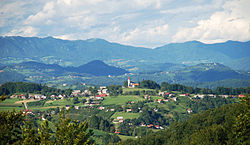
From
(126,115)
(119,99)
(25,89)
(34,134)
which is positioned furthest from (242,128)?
(25,89)

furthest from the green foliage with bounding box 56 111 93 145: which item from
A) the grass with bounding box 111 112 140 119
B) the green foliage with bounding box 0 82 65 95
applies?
the green foliage with bounding box 0 82 65 95

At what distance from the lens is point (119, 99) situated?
5969 inches

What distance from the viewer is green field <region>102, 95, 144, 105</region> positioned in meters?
147

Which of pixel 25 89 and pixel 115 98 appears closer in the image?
pixel 115 98

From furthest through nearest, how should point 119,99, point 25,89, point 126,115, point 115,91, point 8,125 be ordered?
point 25,89 < point 115,91 < point 119,99 < point 126,115 < point 8,125

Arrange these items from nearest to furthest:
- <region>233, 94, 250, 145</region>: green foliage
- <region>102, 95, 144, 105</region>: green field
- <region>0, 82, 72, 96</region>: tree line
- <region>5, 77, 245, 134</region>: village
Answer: <region>233, 94, 250, 145</region>: green foliage, <region>5, 77, 245, 134</region>: village, <region>102, 95, 144, 105</region>: green field, <region>0, 82, 72, 96</region>: tree line

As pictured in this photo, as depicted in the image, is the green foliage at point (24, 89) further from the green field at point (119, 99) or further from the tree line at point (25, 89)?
the green field at point (119, 99)

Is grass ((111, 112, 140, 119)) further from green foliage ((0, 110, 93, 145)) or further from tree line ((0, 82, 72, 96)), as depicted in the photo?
Answer: green foliage ((0, 110, 93, 145))

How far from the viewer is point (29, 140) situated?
22.1m

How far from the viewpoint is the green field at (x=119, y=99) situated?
484ft

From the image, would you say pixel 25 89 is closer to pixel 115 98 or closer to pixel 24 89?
pixel 24 89

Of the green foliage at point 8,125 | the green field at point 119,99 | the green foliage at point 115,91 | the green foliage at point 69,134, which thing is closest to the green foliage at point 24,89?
the green foliage at point 115,91

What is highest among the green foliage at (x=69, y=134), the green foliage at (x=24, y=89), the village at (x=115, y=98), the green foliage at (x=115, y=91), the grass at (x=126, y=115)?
the green foliage at (x=69, y=134)

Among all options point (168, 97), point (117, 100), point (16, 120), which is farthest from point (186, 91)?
point (16, 120)
